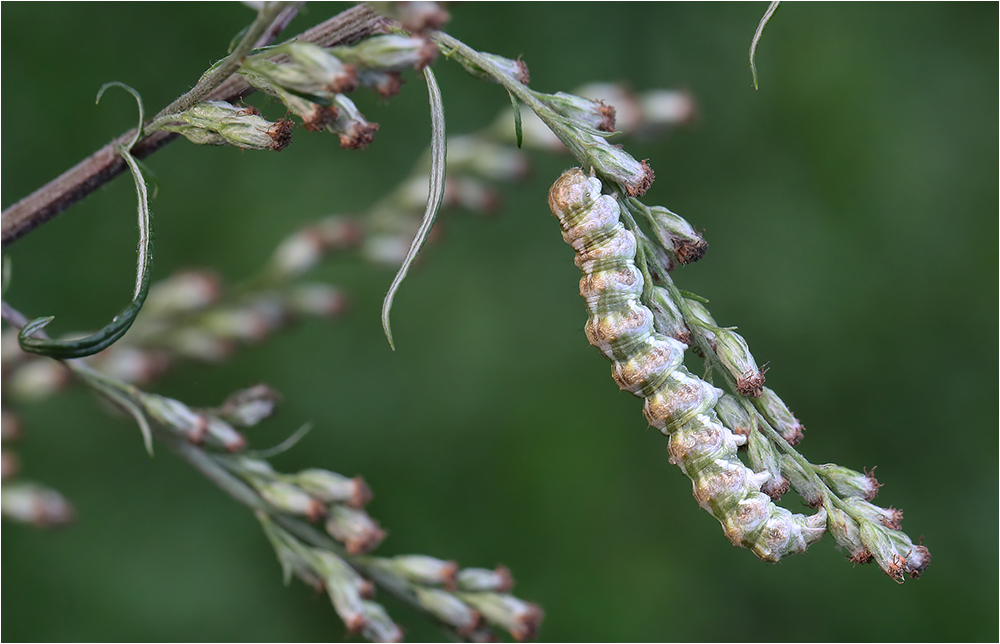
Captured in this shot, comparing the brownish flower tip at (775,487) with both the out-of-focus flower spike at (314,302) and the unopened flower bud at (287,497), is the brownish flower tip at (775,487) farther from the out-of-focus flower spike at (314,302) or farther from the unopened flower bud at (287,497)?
the out-of-focus flower spike at (314,302)

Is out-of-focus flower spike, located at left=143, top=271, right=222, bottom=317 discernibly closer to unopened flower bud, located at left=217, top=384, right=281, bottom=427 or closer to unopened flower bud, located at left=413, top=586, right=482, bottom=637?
unopened flower bud, located at left=217, top=384, right=281, bottom=427

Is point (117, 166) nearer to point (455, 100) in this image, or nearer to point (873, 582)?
point (455, 100)

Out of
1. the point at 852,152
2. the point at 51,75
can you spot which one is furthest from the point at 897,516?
the point at 51,75

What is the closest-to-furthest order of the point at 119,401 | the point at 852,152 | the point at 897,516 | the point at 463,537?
the point at 897,516, the point at 119,401, the point at 463,537, the point at 852,152

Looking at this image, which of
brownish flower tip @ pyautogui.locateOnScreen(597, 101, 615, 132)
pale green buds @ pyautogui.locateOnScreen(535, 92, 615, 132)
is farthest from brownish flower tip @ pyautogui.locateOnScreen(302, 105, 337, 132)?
brownish flower tip @ pyautogui.locateOnScreen(597, 101, 615, 132)

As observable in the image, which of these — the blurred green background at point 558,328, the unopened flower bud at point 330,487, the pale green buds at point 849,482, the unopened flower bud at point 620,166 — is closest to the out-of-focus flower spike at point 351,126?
the unopened flower bud at point 620,166

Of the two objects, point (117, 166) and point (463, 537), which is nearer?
point (117, 166)
